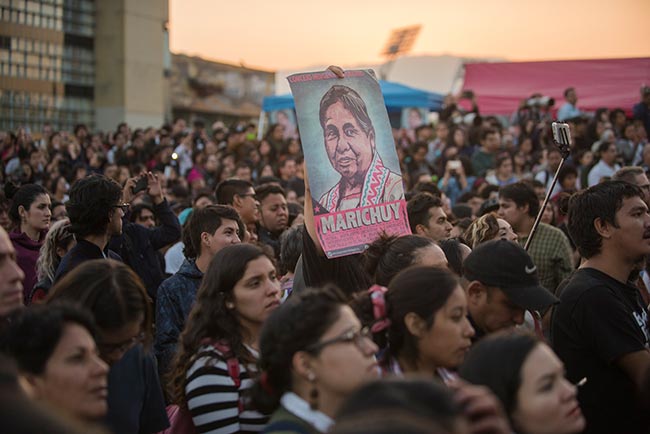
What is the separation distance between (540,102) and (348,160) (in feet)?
41.2

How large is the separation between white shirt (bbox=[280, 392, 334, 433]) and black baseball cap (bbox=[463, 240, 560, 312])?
4.40 ft

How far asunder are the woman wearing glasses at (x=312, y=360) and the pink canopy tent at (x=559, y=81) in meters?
14.9

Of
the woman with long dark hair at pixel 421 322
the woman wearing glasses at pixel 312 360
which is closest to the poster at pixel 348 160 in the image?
the woman with long dark hair at pixel 421 322

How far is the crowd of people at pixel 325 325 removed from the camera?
2.54m

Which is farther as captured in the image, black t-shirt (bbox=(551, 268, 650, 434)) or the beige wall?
the beige wall

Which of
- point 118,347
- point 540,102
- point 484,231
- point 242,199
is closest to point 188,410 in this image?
point 118,347

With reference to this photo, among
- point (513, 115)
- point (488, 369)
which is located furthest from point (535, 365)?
point (513, 115)

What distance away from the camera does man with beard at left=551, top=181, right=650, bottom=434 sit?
3787 millimetres

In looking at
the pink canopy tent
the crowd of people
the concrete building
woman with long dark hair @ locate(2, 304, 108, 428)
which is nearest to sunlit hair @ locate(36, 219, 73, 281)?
the crowd of people

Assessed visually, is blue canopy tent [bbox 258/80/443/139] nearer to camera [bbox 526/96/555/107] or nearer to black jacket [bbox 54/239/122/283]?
camera [bbox 526/96/555/107]

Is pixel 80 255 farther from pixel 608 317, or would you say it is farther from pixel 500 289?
pixel 608 317

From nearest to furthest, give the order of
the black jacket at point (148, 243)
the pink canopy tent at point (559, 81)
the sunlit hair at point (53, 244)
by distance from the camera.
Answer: the sunlit hair at point (53, 244)
the black jacket at point (148, 243)
the pink canopy tent at point (559, 81)

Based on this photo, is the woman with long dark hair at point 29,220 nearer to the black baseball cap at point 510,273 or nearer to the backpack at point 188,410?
the backpack at point 188,410

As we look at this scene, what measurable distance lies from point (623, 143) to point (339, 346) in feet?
38.1
